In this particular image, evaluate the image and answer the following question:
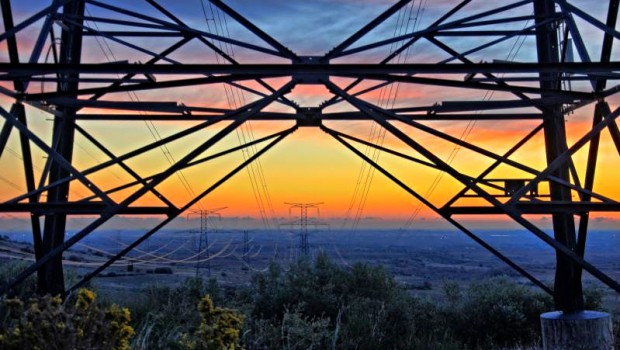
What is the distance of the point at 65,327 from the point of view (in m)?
5.21

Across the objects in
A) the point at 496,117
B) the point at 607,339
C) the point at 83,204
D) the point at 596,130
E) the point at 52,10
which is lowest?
the point at 607,339

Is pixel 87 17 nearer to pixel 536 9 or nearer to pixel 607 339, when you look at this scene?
pixel 536 9

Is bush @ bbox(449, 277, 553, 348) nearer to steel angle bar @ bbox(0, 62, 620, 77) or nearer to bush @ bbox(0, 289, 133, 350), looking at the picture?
steel angle bar @ bbox(0, 62, 620, 77)

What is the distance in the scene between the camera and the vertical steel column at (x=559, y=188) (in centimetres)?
1214

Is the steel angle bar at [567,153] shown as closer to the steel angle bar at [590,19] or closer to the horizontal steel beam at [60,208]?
the steel angle bar at [590,19]

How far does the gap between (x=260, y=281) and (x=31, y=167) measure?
1131cm

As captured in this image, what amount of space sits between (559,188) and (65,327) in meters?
9.44

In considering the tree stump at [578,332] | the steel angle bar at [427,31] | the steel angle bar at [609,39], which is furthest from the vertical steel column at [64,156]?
the steel angle bar at [609,39]

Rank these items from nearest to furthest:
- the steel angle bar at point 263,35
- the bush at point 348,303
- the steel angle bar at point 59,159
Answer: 1. the steel angle bar at point 59,159
2. the steel angle bar at point 263,35
3. the bush at point 348,303

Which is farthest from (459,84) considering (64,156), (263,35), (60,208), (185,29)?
(64,156)

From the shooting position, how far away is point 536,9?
1306 centimetres

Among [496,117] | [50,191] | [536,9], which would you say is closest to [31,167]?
[50,191]

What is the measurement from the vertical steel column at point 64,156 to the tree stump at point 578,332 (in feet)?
25.2

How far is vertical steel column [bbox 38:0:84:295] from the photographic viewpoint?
39.1 ft
